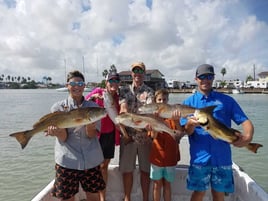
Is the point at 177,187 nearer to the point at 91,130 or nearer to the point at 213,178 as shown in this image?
the point at 213,178

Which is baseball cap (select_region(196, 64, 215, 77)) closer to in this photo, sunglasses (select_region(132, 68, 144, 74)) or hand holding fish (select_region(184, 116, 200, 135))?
hand holding fish (select_region(184, 116, 200, 135))

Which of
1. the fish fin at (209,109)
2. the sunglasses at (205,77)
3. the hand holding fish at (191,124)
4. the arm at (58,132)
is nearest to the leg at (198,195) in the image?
the hand holding fish at (191,124)

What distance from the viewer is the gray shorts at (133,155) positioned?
15.2 feet

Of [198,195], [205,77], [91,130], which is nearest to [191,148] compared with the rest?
[198,195]

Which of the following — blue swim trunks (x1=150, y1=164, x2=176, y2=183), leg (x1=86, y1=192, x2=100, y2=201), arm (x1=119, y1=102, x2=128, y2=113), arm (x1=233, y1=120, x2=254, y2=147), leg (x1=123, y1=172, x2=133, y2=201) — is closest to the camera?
arm (x1=233, y1=120, x2=254, y2=147)

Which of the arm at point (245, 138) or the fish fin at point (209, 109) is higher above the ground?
the fish fin at point (209, 109)

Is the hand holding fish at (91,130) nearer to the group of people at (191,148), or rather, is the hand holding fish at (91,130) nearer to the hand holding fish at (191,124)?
the group of people at (191,148)

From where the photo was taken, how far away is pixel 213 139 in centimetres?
363

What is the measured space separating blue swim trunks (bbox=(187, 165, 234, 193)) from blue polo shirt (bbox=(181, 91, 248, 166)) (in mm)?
81

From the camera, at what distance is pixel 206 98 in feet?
12.4

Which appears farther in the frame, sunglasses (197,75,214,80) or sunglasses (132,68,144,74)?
sunglasses (132,68,144,74)

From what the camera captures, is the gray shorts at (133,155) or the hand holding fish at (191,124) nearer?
the hand holding fish at (191,124)

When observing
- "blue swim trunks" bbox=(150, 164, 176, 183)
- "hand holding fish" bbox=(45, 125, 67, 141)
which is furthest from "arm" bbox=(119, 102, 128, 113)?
"hand holding fish" bbox=(45, 125, 67, 141)

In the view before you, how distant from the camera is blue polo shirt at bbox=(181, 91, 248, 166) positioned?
11.8 ft
